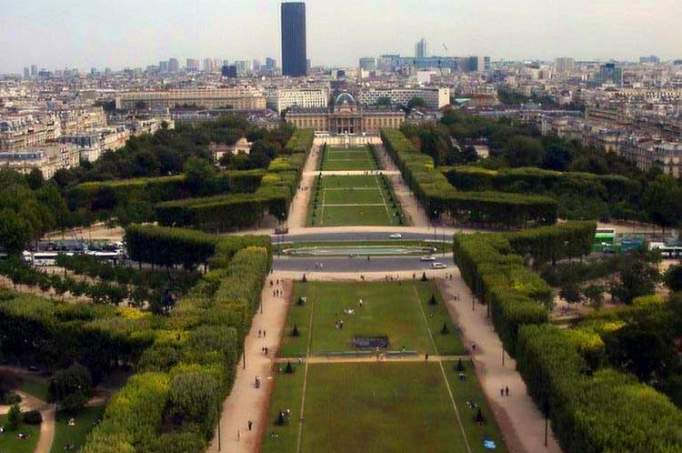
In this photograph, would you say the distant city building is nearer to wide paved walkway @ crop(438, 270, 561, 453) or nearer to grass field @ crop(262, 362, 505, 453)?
wide paved walkway @ crop(438, 270, 561, 453)

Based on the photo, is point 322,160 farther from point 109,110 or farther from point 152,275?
point 109,110

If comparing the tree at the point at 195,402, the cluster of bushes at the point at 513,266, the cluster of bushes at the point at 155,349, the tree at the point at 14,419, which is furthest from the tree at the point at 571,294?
the tree at the point at 14,419

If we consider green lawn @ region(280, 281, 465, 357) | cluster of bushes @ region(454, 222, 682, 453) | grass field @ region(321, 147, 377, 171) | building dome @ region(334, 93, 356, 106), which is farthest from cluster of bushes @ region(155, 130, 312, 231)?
building dome @ region(334, 93, 356, 106)

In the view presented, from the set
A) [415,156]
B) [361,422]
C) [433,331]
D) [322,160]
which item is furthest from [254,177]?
[361,422]

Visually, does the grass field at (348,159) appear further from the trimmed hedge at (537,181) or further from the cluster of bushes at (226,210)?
the cluster of bushes at (226,210)

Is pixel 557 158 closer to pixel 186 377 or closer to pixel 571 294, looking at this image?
pixel 571 294

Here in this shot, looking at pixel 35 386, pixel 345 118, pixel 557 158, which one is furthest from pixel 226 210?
pixel 345 118

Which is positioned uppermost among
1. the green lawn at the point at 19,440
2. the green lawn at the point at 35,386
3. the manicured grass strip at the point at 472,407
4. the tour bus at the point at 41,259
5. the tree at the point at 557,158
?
the tree at the point at 557,158
